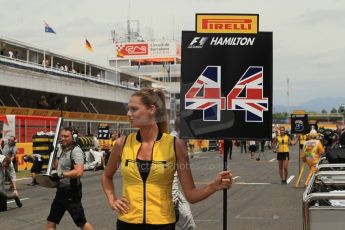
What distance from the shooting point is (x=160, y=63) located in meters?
120

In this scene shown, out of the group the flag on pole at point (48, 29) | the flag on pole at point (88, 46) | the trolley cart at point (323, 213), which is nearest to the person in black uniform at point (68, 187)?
the trolley cart at point (323, 213)

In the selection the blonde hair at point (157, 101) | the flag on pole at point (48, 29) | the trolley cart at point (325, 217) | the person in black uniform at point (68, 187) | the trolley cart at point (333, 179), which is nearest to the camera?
the trolley cart at point (325, 217)

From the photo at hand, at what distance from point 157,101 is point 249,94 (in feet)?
3.57

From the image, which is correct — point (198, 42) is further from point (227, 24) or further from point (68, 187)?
point (68, 187)

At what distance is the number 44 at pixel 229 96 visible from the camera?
4648mm

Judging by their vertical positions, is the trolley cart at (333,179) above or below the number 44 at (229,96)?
below

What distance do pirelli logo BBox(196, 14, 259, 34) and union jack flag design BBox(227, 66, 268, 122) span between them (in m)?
0.32

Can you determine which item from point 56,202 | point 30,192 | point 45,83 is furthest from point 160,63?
point 56,202

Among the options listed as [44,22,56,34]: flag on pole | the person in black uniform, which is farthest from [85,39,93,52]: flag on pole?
the person in black uniform

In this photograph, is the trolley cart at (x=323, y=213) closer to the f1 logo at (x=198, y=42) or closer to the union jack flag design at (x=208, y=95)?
the union jack flag design at (x=208, y=95)

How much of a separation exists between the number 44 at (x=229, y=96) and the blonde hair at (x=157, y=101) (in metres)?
0.69

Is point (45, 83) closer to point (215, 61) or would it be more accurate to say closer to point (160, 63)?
point (215, 61)

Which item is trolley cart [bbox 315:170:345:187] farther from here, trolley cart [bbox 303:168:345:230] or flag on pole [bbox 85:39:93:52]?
flag on pole [bbox 85:39:93:52]

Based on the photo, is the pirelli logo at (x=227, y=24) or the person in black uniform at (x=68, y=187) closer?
the pirelli logo at (x=227, y=24)
